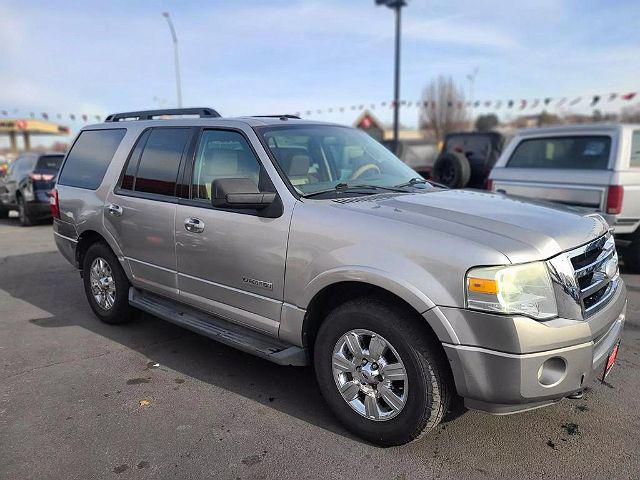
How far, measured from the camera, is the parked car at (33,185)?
11.7m

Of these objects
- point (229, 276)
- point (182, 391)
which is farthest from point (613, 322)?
point (182, 391)

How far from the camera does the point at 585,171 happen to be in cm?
621

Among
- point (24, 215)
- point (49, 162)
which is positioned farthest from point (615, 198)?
point (24, 215)

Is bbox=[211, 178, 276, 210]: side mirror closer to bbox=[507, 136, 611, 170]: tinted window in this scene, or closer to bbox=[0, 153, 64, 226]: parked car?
bbox=[507, 136, 611, 170]: tinted window

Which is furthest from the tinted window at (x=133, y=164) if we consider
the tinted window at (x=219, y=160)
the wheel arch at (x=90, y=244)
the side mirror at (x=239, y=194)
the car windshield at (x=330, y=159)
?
the side mirror at (x=239, y=194)

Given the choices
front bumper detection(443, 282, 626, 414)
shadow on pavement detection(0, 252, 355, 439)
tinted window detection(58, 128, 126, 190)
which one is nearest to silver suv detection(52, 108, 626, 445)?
front bumper detection(443, 282, 626, 414)

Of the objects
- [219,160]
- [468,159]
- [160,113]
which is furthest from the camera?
[468,159]

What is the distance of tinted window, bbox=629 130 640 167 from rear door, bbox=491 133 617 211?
238mm

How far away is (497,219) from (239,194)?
1482 millimetres

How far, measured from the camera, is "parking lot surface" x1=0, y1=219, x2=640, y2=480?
2682mm

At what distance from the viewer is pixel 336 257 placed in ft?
9.32

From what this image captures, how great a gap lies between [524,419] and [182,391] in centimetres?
223

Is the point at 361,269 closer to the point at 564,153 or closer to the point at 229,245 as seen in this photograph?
the point at 229,245

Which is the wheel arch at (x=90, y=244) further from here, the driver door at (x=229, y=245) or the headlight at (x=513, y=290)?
the headlight at (x=513, y=290)
